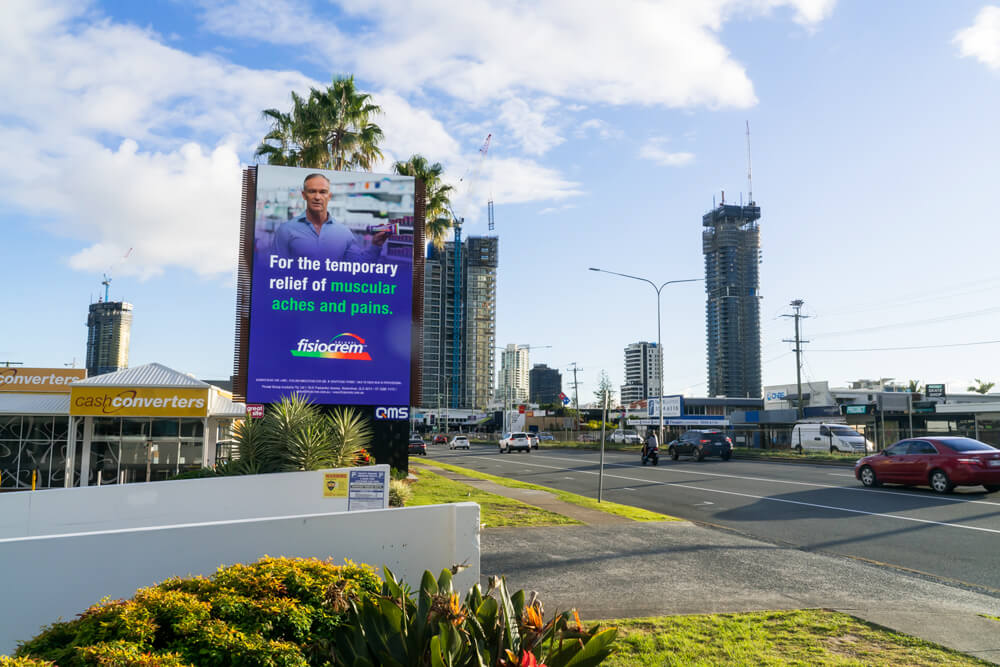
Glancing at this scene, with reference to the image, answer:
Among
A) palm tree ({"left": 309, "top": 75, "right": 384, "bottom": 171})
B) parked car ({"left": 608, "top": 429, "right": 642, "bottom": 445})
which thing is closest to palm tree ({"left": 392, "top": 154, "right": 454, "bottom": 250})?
palm tree ({"left": 309, "top": 75, "right": 384, "bottom": 171})

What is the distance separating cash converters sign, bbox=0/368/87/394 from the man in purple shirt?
16750 millimetres

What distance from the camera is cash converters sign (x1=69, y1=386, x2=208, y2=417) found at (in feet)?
68.5

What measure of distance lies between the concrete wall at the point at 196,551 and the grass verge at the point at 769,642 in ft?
5.48

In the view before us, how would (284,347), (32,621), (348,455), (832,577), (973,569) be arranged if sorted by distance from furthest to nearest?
(284,347), (348,455), (973,569), (832,577), (32,621)

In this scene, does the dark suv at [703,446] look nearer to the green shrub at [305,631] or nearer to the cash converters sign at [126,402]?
the cash converters sign at [126,402]

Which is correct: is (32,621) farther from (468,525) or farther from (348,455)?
(348,455)

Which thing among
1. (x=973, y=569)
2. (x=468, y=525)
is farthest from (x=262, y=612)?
(x=973, y=569)

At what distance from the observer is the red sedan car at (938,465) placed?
18.0m

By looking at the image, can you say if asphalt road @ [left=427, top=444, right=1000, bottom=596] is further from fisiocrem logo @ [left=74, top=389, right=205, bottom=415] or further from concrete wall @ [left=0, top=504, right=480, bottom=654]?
fisiocrem logo @ [left=74, top=389, right=205, bottom=415]

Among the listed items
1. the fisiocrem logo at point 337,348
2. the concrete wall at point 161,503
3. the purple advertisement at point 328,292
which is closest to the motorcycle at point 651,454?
the purple advertisement at point 328,292

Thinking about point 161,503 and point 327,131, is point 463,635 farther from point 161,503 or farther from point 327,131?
point 327,131

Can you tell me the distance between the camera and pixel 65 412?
2286cm

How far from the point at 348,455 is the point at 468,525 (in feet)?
30.9

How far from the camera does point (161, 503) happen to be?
10977 mm
